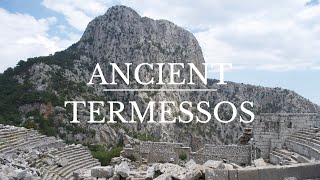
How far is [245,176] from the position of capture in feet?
28.2

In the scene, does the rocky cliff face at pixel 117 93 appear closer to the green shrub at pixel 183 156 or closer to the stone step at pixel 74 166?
the stone step at pixel 74 166

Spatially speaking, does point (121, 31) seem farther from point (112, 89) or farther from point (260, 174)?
point (260, 174)

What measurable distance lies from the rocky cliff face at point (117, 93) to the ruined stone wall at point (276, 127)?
2360cm

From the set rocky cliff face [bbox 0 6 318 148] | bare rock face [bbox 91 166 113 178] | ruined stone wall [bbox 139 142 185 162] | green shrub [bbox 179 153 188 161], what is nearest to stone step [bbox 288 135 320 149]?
green shrub [bbox 179 153 188 161]

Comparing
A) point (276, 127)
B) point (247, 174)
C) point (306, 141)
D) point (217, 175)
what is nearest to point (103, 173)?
point (217, 175)

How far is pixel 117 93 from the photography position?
69438 millimetres

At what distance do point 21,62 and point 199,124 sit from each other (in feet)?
93.1

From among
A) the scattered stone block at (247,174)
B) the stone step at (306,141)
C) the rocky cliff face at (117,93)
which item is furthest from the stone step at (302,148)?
the rocky cliff face at (117,93)

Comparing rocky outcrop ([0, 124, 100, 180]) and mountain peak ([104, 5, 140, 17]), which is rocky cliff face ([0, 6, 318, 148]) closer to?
mountain peak ([104, 5, 140, 17])

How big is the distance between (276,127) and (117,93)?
4525cm

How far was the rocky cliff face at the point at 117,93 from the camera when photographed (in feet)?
172

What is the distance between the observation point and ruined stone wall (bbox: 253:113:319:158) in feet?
84.2

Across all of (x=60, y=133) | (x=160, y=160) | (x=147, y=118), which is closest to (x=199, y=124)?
(x=147, y=118)

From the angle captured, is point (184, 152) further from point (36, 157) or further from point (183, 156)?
point (36, 157)
